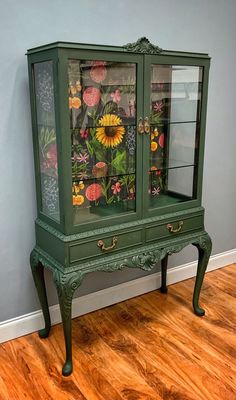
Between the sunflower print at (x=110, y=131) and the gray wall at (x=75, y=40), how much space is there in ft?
1.37

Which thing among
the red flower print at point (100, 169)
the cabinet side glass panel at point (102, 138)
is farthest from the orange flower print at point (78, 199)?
the red flower print at point (100, 169)

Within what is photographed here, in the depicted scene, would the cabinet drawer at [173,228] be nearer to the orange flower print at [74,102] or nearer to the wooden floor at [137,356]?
the wooden floor at [137,356]

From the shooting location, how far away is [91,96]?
77.7 inches

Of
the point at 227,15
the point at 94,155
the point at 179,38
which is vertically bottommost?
the point at 94,155

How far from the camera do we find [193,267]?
312 cm

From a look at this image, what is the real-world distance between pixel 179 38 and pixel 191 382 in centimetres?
216

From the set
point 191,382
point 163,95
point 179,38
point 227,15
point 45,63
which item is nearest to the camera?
point 45,63

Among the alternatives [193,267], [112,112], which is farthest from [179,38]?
[193,267]

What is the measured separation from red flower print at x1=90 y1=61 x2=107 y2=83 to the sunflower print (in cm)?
20

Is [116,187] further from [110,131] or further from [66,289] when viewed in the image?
[66,289]

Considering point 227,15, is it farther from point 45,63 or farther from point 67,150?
point 67,150

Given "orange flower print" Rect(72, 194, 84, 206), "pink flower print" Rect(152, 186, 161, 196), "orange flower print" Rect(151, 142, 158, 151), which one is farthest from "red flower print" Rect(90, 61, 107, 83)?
"pink flower print" Rect(152, 186, 161, 196)

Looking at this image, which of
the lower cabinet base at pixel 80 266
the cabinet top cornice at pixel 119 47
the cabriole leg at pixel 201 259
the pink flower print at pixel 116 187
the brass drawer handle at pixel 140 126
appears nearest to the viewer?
the cabinet top cornice at pixel 119 47

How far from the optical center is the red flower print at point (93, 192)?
6.81 feet
